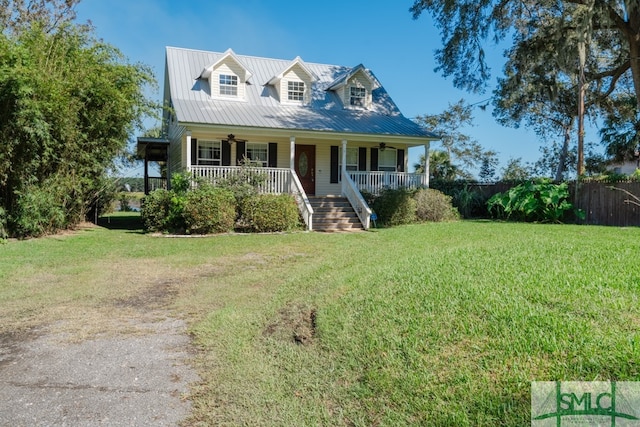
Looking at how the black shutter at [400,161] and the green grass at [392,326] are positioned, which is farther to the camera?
the black shutter at [400,161]

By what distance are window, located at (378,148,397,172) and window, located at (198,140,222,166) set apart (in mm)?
7135

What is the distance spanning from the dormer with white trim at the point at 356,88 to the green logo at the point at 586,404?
1838 cm

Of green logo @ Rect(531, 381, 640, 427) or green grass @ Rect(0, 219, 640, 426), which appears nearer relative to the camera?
green logo @ Rect(531, 381, 640, 427)

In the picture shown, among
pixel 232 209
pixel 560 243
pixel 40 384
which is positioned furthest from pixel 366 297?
pixel 232 209

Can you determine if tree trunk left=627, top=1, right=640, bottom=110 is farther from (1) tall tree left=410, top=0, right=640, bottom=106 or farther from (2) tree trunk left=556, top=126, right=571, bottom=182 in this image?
(2) tree trunk left=556, top=126, right=571, bottom=182

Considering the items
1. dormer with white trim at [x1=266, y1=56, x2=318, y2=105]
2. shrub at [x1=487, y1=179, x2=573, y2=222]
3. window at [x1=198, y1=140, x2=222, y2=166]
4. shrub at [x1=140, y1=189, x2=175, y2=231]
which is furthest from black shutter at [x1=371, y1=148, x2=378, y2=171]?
shrub at [x1=140, y1=189, x2=175, y2=231]

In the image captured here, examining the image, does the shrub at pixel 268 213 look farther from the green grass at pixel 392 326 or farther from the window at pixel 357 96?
the window at pixel 357 96

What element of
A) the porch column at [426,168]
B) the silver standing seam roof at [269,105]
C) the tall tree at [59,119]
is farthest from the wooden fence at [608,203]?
the tall tree at [59,119]

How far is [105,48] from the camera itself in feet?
45.0

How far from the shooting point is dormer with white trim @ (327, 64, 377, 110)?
65.3 feet

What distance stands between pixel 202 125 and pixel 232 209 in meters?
3.54

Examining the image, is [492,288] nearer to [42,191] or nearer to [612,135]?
[42,191]

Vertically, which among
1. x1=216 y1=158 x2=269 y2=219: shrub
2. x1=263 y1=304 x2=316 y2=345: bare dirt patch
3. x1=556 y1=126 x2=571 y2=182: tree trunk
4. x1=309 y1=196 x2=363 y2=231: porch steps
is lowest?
x1=263 y1=304 x2=316 y2=345: bare dirt patch

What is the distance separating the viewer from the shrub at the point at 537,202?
15.4 metres
